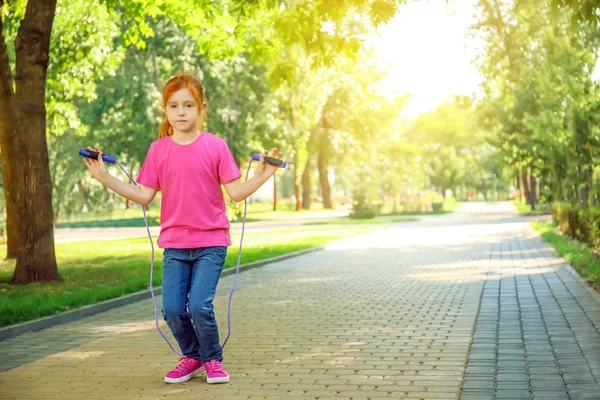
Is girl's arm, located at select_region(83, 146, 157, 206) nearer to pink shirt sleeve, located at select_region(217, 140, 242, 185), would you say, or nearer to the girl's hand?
the girl's hand

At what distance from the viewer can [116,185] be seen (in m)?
5.78

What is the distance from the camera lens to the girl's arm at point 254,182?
5.66 metres

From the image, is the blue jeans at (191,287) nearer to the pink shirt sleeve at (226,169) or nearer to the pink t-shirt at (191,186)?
the pink t-shirt at (191,186)

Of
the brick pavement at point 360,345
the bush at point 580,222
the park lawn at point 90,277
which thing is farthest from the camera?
the bush at point 580,222

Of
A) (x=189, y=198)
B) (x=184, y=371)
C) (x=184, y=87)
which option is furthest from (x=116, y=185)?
(x=184, y=371)

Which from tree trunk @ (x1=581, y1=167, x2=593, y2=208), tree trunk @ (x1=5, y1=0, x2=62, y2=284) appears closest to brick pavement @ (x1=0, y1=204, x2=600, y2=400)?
tree trunk @ (x1=5, y1=0, x2=62, y2=284)

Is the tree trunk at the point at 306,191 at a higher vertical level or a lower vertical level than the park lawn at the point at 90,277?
higher

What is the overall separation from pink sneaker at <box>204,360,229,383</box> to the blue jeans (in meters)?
0.24

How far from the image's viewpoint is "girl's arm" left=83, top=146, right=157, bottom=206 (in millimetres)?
5691

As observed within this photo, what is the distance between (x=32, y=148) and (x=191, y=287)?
27.9ft

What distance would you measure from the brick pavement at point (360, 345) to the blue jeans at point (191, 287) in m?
0.47

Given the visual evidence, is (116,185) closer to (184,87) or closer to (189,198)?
(189,198)

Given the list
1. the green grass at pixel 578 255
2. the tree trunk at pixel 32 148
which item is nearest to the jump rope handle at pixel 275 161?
the green grass at pixel 578 255

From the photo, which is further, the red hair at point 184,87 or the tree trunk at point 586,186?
the tree trunk at point 586,186
